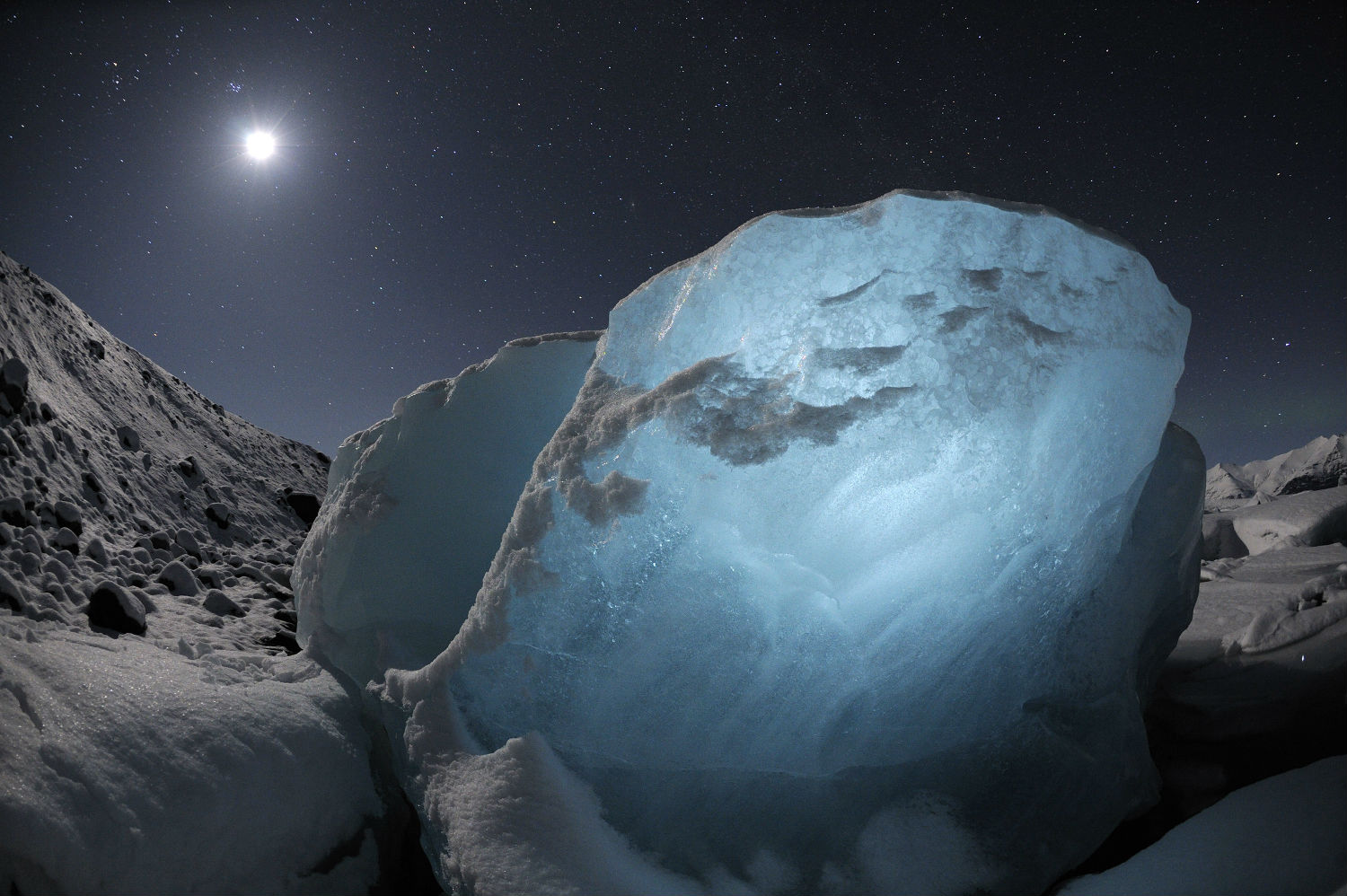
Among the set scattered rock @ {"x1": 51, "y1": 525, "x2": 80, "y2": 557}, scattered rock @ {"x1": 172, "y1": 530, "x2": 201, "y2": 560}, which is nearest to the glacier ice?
scattered rock @ {"x1": 51, "y1": 525, "x2": 80, "y2": 557}

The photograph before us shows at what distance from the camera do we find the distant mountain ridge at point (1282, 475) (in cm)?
2094

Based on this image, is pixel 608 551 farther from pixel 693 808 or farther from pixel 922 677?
pixel 922 677

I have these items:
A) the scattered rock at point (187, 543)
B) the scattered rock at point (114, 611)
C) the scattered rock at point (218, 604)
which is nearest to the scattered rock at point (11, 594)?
the scattered rock at point (114, 611)

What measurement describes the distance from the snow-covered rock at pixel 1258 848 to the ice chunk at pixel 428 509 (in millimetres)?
2967

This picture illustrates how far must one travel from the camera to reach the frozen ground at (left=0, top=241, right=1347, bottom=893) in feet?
6.36

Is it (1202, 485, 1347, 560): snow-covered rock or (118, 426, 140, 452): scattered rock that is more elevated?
(118, 426, 140, 452): scattered rock

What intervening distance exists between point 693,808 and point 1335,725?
2.76 metres

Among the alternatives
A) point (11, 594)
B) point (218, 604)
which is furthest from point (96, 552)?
point (11, 594)

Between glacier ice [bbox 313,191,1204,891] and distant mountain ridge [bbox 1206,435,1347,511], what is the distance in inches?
683

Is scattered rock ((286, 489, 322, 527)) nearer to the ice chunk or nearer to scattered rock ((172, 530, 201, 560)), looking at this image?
scattered rock ((172, 530, 201, 560))

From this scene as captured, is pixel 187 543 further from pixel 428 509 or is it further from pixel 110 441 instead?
pixel 428 509

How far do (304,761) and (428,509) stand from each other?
1330mm

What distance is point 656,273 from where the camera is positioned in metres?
2.57

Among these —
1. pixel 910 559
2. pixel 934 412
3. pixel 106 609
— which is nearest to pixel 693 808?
pixel 910 559
